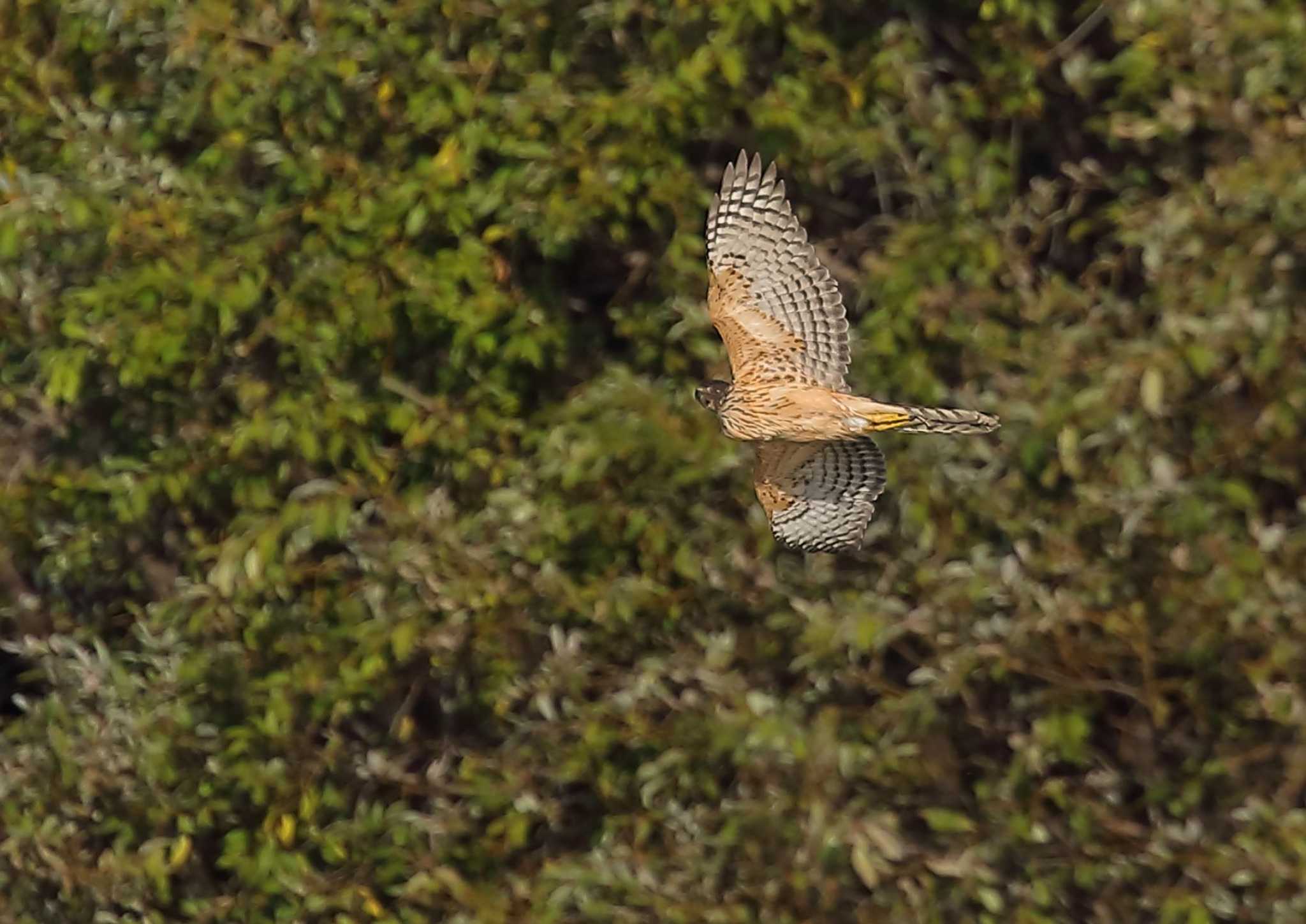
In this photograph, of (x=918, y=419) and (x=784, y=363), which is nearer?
(x=918, y=419)

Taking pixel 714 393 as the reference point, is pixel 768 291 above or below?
above

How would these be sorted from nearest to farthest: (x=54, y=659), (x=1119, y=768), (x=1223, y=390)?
(x=1223, y=390) → (x=1119, y=768) → (x=54, y=659)

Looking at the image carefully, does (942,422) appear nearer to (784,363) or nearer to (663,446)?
(784,363)

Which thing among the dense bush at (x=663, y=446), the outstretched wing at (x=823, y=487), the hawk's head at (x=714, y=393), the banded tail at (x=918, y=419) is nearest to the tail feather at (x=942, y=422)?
the banded tail at (x=918, y=419)

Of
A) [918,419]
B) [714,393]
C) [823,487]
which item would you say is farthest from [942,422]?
[714,393]

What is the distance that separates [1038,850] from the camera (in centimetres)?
646

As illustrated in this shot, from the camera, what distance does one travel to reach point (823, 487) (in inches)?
209

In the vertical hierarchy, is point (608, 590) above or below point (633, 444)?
below

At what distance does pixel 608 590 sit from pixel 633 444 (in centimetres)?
41

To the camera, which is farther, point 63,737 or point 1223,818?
point 63,737

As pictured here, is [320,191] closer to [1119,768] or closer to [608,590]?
[608,590]

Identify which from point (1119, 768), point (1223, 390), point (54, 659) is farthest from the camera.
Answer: point (54, 659)

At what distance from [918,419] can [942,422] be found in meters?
0.18

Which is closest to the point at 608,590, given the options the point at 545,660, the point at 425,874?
the point at 545,660
